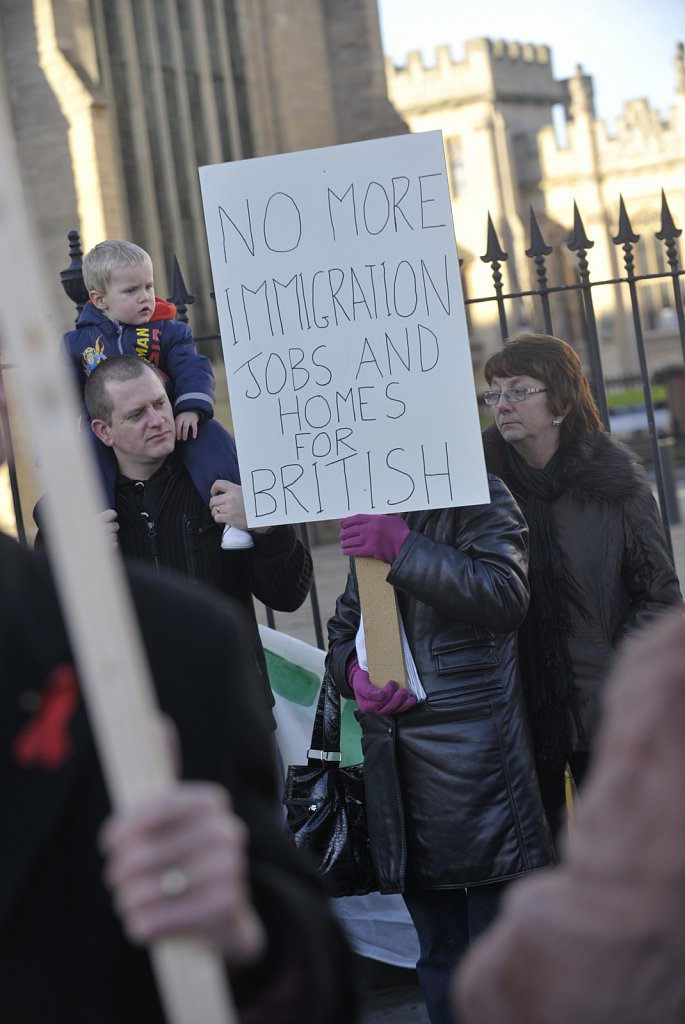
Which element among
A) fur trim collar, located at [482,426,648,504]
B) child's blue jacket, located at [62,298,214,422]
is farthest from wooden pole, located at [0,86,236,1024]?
child's blue jacket, located at [62,298,214,422]

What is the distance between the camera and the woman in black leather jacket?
3094 millimetres

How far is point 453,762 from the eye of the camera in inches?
122

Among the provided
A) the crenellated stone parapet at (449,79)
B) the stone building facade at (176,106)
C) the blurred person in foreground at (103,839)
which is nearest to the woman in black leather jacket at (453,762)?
the blurred person in foreground at (103,839)

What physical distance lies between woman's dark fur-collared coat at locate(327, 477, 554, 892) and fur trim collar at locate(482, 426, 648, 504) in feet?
1.13

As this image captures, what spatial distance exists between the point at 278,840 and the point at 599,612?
2.23m

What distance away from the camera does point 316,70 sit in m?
19.7

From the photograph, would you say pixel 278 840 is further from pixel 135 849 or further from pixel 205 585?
pixel 205 585

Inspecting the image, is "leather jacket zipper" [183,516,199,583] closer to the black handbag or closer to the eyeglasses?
the black handbag

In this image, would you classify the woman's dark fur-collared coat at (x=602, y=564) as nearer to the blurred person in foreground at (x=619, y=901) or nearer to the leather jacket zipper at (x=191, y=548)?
the leather jacket zipper at (x=191, y=548)

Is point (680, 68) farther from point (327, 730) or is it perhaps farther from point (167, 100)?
point (327, 730)

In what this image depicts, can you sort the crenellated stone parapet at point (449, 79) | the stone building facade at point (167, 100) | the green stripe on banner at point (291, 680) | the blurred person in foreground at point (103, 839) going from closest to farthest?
the blurred person in foreground at point (103, 839) → the green stripe on banner at point (291, 680) → the stone building facade at point (167, 100) → the crenellated stone parapet at point (449, 79)

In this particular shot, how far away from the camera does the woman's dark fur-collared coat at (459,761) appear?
3096 mm

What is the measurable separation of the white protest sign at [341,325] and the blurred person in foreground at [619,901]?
2.09m

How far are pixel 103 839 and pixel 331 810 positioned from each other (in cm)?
241
